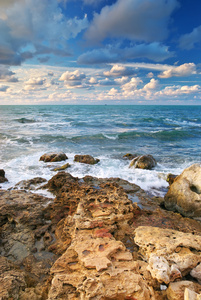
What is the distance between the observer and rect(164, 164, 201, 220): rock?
6742 millimetres

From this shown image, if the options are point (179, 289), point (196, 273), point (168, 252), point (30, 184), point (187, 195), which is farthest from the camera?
point (30, 184)

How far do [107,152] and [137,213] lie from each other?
1223 cm

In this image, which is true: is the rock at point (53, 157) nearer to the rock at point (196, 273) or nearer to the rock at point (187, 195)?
the rock at point (187, 195)

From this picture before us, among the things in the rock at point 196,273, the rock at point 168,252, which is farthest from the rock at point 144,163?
the rock at point 196,273

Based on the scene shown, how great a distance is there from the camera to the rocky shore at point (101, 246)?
9.67ft

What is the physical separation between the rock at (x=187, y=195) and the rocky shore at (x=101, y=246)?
33 mm

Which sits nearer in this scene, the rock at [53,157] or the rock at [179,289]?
the rock at [179,289]

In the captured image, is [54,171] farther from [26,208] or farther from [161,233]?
[161,233]

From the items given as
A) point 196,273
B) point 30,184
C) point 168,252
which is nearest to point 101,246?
point 168,252

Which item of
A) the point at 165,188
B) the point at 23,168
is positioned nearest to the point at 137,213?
the point at 165,188

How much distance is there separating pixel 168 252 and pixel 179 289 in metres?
0.83

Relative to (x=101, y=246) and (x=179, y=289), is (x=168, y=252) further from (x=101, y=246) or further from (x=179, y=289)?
(x=101, y=246)

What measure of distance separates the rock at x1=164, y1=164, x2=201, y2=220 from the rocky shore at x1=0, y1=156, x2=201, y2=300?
0.03 metres

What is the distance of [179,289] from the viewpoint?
2838mm
